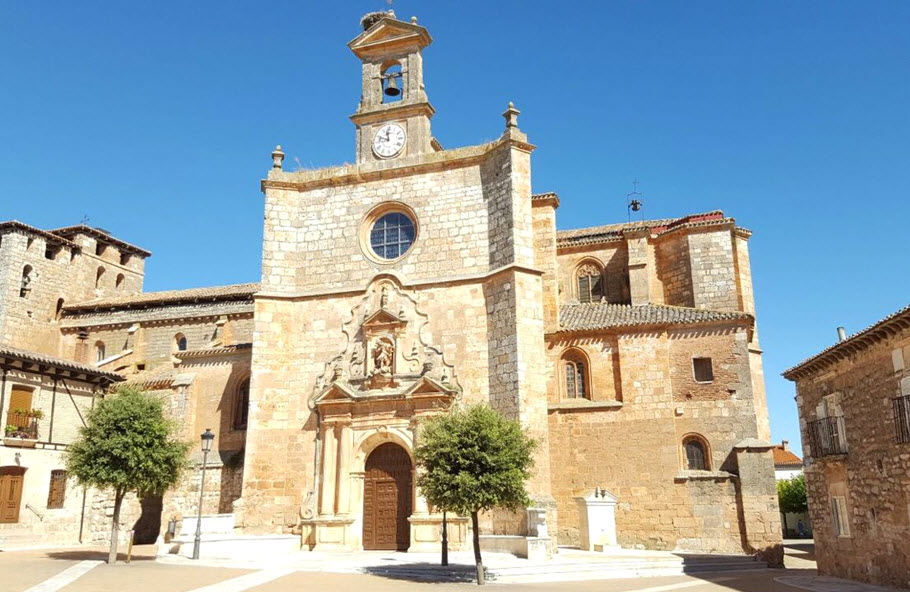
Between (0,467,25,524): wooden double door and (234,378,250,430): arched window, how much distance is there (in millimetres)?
6535

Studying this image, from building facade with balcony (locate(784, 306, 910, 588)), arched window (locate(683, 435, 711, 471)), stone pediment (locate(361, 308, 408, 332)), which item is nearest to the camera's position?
building facade with balcony (locate(784, 306, 910, 588))

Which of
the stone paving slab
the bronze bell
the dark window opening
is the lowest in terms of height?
the stone paving slab

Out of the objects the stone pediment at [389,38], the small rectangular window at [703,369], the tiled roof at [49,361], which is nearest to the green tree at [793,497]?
the small rectangular window at [703,369]

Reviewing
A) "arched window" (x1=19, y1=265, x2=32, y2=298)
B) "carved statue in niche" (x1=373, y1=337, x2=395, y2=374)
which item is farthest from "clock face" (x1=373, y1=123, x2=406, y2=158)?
"arched window" (x1=19, y1=265, x2=32, y2=298)

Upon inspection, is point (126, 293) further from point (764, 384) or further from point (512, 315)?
point (764, 384)

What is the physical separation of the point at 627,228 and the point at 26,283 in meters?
29.0

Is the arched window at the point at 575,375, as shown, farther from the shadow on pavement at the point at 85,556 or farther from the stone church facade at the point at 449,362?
the shadow on pavement at the point at 85,556

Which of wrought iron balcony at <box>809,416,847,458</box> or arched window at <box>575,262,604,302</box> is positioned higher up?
arched window at <box>575,262,604,302</box>

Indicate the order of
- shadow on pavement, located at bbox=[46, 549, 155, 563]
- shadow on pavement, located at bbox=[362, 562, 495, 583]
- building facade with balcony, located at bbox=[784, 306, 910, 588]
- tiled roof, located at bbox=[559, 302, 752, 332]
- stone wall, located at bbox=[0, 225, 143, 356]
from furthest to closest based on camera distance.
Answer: stone wall, located at bbox=[0, 225, 143, 356] < tiled roof, located at bbox=[559, 302, 752, 332] < shadow on pavement, located at bbox=[46, 549, 155, 563] < shadow on pavement, located at bbox=[362, 562, 495, 583] < building facade with balcony, located at bbox=[784, 306, 910, 588]

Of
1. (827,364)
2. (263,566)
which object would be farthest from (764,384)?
(263,566)

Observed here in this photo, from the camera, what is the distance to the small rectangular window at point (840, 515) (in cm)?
1528

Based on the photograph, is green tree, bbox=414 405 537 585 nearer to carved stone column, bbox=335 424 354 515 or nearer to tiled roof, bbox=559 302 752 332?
carved stone column, bbox=335 424 354 515

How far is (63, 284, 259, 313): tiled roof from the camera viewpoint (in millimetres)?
32281

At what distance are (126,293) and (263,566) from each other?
30086 mm
